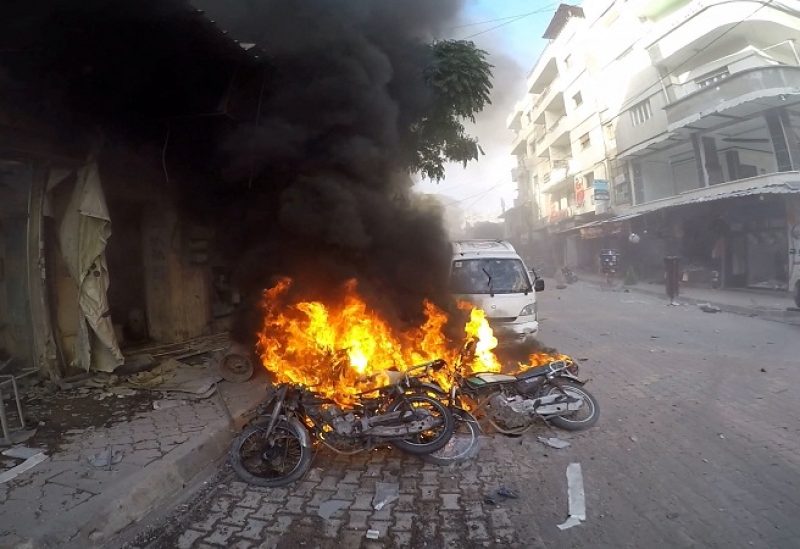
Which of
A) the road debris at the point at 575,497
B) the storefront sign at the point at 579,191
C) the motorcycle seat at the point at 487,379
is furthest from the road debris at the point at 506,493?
the storefront sign at the point at 579,191

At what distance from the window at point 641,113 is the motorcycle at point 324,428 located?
23338mm

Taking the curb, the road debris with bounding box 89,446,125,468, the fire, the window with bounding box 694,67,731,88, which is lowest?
the curb

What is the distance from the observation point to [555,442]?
450 centimetres

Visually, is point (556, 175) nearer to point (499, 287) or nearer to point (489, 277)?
point (489, 277)

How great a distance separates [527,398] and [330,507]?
2.34 meters

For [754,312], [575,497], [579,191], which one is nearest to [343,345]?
[575,497]

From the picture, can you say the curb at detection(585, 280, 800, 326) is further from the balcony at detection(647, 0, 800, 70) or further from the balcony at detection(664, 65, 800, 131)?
the balcony at detection(647, 0, 800, 70)

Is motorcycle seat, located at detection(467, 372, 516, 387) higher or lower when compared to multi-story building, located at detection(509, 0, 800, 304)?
lower

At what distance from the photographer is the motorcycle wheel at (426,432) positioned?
4.14 m

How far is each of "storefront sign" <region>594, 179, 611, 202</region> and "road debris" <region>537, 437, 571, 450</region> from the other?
2426 centimetres

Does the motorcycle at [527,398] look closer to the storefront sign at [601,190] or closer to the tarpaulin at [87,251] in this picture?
the tarpaulin at [87,251]

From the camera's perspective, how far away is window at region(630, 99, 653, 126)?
22.7 m

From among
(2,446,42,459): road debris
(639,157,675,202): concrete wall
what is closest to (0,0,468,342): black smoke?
(2,446,42,459): road debris

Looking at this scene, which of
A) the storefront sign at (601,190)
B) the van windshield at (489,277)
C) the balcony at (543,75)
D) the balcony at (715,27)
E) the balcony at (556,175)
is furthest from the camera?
the balcony at (543,75)
